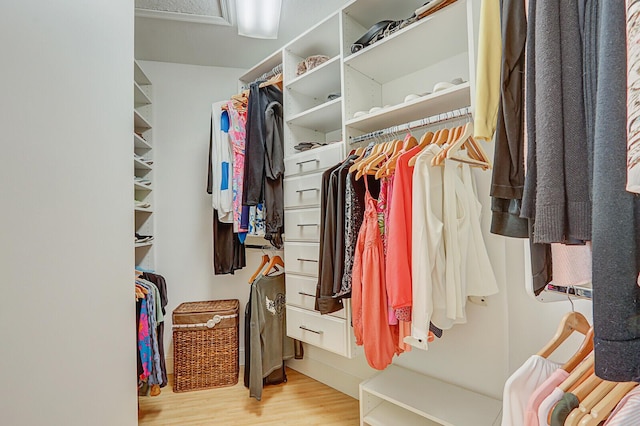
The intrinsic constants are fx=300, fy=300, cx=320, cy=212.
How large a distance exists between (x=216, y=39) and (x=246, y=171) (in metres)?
1.11

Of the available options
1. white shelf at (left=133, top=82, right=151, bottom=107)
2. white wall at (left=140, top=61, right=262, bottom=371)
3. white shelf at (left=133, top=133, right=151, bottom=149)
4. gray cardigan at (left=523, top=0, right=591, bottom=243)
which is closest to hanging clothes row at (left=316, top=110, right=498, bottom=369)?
gray cardigan at (left=523, top=0, right=591, bottom=243)

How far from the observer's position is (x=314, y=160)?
1.73 m

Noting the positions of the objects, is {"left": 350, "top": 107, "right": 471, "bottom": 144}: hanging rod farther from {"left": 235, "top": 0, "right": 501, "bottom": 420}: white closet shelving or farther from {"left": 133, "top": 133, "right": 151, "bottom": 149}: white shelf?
{"left": 133, "top": 133, "right": 151, "bottom": 149}: white shelf

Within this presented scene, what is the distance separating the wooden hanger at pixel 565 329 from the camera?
80 cm

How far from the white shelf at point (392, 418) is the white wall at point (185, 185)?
1.42 meters

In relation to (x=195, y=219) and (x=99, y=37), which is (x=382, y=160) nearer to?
(x=99, y=37)

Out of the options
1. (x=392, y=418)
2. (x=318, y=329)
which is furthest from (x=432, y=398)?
(x=318, y=329)

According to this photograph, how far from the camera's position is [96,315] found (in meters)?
0.92

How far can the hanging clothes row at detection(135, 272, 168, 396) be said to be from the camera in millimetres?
1794

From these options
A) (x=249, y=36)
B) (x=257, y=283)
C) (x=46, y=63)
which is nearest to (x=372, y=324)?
(x=257, y=283)

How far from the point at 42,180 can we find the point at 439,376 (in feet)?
6.04

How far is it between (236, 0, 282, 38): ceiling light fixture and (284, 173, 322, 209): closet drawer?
3.54 feet

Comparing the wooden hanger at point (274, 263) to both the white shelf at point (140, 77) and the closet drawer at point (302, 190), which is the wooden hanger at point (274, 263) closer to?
the closet drawer at point (302, 190)

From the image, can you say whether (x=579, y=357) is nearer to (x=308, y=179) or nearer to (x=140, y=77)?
(x=308, y=179)
